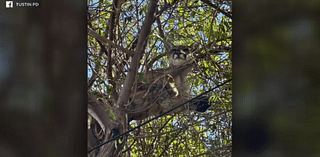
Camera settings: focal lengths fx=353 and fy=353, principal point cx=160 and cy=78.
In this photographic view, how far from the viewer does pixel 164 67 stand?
1.36m

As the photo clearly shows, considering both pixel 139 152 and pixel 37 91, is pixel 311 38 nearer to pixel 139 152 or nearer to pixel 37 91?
pixel 37 91

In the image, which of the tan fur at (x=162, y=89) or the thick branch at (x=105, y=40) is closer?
the tan fur at (x=162, y=89)

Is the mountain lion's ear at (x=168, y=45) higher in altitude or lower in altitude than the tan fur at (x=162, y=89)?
higher

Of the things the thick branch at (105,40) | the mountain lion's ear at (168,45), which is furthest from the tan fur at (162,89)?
the thick branch at (105,40)

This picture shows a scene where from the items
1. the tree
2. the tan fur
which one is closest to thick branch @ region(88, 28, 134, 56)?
the tree

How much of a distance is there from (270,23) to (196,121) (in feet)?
1.75

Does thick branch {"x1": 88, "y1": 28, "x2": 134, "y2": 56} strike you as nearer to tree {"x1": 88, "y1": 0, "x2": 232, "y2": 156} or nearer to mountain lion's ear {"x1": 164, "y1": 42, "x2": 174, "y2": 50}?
tree {"x1": 88, "y1": 0, "x2": 232, "y2": 156}

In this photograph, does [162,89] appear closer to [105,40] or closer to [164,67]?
[164,67]


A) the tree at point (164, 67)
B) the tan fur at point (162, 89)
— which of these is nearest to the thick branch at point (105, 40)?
the tree at point (164, 67)

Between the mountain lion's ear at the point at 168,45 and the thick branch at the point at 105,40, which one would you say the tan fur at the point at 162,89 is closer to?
the mountain lion's ear at the point at 168,45

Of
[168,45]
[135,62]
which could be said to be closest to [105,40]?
[135,62]

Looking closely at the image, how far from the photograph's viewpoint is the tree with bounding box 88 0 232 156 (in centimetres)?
130

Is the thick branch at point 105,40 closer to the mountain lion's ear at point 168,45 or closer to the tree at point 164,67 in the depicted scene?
the tree at point 164,67

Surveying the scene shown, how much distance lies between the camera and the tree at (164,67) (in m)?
1.30
